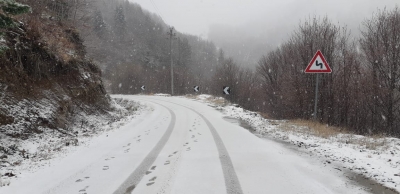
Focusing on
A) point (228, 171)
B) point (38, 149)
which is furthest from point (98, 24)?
point (228, 171)

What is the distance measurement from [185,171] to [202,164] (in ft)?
1.81

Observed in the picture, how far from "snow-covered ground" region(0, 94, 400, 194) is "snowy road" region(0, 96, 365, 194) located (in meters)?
0.02

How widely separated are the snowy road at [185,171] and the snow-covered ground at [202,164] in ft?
0.05

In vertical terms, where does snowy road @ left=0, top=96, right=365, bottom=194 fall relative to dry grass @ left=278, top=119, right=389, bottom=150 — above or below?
below

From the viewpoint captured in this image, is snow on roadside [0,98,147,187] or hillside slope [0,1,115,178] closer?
snow on roadside [0,98,147,187]

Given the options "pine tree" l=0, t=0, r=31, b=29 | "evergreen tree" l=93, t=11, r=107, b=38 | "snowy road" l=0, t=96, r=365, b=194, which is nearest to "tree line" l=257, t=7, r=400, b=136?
"snowy road" l=0, t=96, r=365, b=194

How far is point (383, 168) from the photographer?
16.7 ft

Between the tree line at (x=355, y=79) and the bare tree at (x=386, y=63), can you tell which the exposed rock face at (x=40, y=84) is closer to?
the tree line at (x=355, y=79)

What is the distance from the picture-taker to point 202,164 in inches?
216

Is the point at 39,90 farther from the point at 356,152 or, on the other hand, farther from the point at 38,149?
the point at 356,152

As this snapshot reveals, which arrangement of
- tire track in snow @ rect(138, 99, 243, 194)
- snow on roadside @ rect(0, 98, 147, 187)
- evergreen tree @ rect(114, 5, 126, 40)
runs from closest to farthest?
tire track in snow @ rect(138, 99, 243, 194)
snow on roadside @ rect(0, 98, 147, 187)
evergreen tree @ rect(114, 5, 126, 40)

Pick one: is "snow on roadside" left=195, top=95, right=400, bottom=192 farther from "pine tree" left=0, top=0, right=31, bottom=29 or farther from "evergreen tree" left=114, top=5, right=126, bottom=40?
"evergreen tree" left=114, top=5, right=126, bottom=40

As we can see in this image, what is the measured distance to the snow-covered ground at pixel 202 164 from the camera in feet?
14.3

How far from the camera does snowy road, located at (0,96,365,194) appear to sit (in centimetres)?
426
